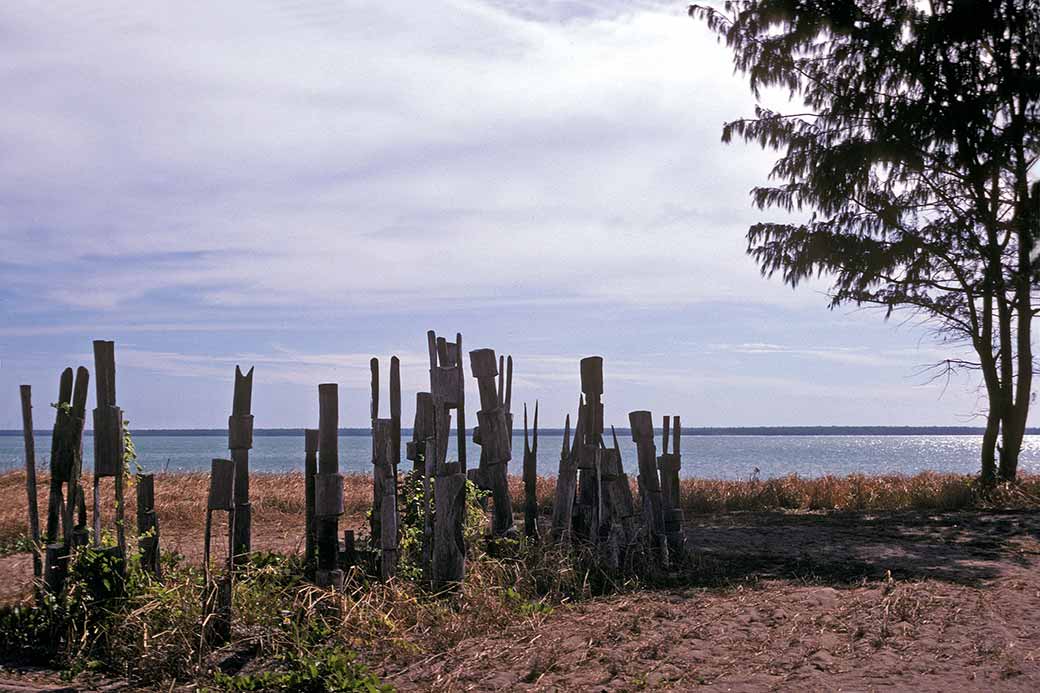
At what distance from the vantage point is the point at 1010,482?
15.6 m

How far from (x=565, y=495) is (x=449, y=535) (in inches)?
62.8

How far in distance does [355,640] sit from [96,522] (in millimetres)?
2114

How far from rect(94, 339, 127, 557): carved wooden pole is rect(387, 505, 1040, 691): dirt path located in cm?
241

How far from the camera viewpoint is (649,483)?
9.23 m

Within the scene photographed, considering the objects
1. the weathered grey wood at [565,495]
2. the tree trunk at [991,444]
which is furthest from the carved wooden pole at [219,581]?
the tree trunk at [991,444]

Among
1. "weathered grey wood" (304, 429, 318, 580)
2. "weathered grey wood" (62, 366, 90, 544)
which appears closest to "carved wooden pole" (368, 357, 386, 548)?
"weathered grey wood" (304, 429, 318, 580)

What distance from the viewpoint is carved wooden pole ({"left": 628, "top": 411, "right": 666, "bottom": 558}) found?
9.22 metres

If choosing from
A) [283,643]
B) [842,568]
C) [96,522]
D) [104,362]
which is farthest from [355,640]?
[842,568]

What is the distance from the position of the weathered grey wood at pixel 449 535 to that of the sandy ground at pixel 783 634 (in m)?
0.80

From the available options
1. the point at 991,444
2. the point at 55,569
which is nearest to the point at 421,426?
the point at 55,569

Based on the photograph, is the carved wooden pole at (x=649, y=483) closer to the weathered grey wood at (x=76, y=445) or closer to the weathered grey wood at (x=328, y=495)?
the weathered grey wood at (x=328, y=495)

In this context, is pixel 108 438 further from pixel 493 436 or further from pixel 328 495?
pixel 493 436

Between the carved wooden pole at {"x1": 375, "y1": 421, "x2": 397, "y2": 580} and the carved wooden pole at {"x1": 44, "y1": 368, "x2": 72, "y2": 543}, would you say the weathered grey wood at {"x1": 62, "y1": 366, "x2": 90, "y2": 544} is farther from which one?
the carved wooden pole at {"x1": 375, "y1": 421, "x2": 397, "y2": 580}

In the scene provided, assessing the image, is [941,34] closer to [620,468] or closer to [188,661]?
[620,468]
